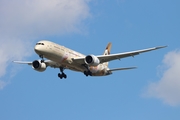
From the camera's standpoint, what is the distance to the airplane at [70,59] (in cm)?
7350

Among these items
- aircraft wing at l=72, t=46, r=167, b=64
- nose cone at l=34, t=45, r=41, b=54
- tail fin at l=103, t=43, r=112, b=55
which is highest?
tail fin at l=103, t=43, r=112, b=55

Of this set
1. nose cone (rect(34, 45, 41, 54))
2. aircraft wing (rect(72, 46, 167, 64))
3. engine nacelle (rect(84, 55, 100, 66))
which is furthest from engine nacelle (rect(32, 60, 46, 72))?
engine nacelle (rect(84, 55, 100, 66))

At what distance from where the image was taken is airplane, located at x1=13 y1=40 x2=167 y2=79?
73.5 m

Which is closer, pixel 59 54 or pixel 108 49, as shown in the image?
pixel 59 54

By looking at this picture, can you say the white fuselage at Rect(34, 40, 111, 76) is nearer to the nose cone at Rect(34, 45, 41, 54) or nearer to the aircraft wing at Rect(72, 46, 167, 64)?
the nose cone at Rect(34, 45, 41, 54)

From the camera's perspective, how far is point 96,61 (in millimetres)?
76750

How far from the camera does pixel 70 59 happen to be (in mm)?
76188

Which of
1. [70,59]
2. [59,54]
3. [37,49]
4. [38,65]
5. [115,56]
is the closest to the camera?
[37,49]

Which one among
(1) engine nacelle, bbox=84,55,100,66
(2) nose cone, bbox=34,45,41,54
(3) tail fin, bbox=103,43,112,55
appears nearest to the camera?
(2) nose cone, bbox=34,45,41,54

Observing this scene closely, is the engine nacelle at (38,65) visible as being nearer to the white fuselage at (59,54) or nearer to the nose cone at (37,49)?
the white fuselage at (59,54)

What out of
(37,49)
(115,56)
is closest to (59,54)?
(37,49)

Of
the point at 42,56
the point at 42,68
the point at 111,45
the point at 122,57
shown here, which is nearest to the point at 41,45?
the point at 42,56

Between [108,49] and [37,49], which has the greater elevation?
[108,49]

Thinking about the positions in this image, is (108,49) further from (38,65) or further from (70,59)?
(70,59)
